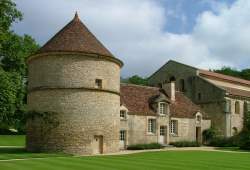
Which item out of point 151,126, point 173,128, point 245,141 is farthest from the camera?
point 173,128

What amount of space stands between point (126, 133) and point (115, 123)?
586cm

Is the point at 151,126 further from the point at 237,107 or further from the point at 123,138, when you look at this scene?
the point at 237,107

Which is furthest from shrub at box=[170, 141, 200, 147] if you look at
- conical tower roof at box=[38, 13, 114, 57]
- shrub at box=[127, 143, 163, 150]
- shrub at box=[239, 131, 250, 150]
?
conical tower roof at box=[38, 13, 114, 57]

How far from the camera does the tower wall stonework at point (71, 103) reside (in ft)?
103

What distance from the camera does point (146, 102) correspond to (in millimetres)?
43344

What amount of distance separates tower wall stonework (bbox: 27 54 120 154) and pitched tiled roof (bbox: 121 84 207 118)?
25.4ft

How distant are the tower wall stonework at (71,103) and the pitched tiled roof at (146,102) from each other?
7.74 m

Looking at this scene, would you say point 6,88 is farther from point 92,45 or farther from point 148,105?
point 148,105

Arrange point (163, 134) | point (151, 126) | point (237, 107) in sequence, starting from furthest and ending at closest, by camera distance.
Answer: point (237, 107)
point (163, 134)
point (151, 126)

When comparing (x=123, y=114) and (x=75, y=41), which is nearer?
(x=75, y=41)

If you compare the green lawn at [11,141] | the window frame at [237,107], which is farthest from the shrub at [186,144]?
the green lawn at [11,141]

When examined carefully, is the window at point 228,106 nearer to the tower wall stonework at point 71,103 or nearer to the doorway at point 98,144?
the tower wall stonework at point 71,103

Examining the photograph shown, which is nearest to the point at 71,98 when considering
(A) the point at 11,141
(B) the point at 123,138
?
(B) the point at 123,138

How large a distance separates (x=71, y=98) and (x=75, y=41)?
4354 millimetres
